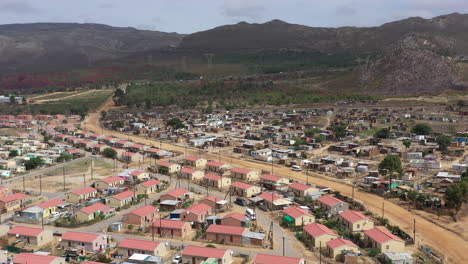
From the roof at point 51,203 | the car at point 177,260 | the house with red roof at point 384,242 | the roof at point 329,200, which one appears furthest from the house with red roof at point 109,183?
the house with red roof at point 384,242

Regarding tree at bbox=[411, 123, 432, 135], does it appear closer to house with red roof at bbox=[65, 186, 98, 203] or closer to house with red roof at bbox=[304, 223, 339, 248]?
house with red roof at bbox=[304, 223, 339, 248]

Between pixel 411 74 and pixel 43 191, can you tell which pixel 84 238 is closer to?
pixel 43 191

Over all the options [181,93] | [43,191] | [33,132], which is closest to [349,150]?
[43,191]

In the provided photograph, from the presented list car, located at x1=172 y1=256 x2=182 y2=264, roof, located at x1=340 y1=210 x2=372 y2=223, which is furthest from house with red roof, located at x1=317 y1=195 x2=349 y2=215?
car, located at x1=172 y1=256 x2=182 y2=264

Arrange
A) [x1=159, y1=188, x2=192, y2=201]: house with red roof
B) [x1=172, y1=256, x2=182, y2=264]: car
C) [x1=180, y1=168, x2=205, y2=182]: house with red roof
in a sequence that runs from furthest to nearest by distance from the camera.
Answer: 1. [x1=180, y1=168, x2=205, y2=182]: house with red roof
2. [x1=159, y1=188, x2=192, y2=201]: house with red roof
3. [x1=172, y1=256, x2=182, y2=264]: car

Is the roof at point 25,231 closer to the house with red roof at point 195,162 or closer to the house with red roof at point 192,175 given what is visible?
the house with red roof at point 192,175

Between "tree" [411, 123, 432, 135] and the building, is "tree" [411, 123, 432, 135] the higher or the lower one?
the higher one
